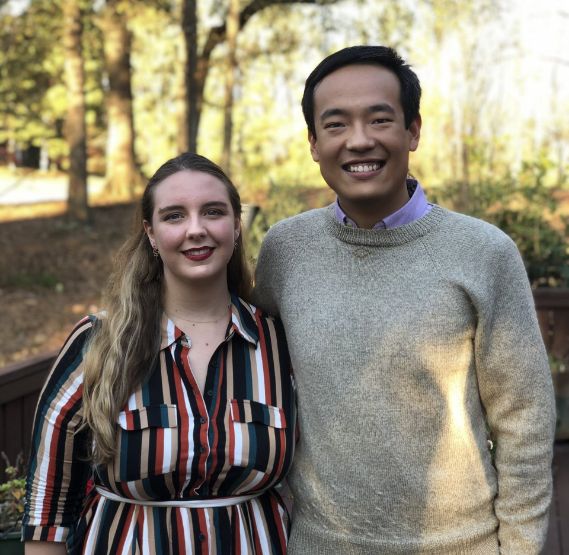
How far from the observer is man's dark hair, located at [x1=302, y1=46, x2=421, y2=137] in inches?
80.8

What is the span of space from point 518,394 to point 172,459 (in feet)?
2.80

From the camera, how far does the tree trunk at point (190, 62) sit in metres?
8.16

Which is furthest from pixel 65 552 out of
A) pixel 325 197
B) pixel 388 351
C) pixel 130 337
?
A: pixel 325 197

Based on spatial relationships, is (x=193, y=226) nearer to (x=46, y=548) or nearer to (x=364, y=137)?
(x=364, y=137)

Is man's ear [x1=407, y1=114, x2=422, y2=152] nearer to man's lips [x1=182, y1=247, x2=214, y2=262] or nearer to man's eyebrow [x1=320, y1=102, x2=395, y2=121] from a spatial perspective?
man's eyebrow [x1=320, y1=102, x2=395, y2=121]

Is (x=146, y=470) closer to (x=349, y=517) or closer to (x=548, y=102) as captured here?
(x=349, y=517)

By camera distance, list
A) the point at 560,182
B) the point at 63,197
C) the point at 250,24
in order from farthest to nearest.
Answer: the point at 63,197 < the point at 250,24 < the point at 560,182

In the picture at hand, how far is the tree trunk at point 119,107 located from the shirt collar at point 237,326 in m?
11.0

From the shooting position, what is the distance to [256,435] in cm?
212

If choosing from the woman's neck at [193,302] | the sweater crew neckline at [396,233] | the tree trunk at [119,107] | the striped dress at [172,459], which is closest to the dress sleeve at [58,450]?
the striped dress at [172,459]

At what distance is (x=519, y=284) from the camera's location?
6.45 feet

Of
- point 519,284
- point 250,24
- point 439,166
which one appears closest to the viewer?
point 519,284

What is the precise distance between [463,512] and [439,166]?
6183 millimetres

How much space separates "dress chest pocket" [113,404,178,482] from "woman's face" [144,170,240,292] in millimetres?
372
